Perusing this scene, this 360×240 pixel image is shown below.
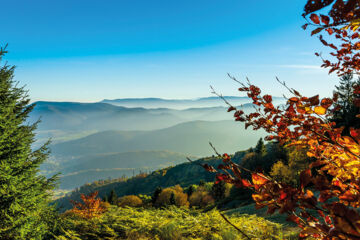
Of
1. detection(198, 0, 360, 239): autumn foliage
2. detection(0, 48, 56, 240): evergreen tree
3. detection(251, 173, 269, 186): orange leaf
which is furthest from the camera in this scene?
detection(0, 48, 56, 240): evergreen tree

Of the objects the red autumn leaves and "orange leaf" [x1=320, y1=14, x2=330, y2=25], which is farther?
"orange leaf" [x1=320, y1=14, x2=330, y2=25]

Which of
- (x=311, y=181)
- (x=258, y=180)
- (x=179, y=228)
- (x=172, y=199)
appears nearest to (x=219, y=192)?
(x=172, y=199)

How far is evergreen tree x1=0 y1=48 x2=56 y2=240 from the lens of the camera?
6.86 m

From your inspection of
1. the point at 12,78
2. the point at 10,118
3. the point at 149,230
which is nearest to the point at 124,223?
the point at 149,230

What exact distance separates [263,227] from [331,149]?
16.3 ft

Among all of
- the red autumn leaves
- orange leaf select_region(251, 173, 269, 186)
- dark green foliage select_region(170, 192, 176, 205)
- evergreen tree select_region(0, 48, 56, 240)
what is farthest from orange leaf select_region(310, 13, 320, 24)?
dark green foliage select_region(170, 192, 176, 205)

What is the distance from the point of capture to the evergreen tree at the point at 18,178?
686cm

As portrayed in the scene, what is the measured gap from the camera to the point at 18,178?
7.35 m

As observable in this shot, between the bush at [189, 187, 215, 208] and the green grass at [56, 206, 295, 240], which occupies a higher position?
the green grass at [56, 206, 295, 240]

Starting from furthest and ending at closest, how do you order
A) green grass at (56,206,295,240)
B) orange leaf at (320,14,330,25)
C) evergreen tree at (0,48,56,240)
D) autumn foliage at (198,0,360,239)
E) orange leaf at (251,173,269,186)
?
1. evergreen tree at (0,48,56,240)
2. green grass at (56,206,295,240)
3. orange leaf at (320,14,330,25)
4. orange leaf at (251,173,269,186)
5. autumn foliage at (198,0,360,239)

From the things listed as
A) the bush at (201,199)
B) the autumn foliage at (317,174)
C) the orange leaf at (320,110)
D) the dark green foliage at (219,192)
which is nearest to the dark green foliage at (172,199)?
the bush at (201,199)

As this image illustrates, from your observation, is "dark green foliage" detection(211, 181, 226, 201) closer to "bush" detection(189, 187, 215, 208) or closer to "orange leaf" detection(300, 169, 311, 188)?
"bush" detection(189, 187, 215, 208)

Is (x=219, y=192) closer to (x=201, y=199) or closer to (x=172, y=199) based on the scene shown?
(x=201, y=199)

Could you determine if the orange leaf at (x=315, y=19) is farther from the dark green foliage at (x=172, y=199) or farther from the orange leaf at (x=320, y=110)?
the dark green foliage at (x=172, y=199)
